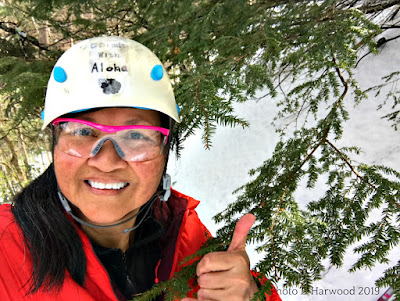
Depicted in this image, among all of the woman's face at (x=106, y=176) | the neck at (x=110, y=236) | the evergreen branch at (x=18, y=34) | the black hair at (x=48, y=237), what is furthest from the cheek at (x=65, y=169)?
the evergreen branch at (x=18, y=34)

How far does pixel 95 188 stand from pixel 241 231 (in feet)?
2.80

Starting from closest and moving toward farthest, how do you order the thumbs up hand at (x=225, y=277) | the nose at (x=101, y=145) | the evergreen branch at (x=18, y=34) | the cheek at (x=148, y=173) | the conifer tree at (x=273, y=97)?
the thumbs up hand at (x=225, y=277) < the conifer tree at (x=273, y=97) < the nose at (x=101, y=145) < the cheek at (x=148, y=173) < the evergreen branch at (x=18, y=34)

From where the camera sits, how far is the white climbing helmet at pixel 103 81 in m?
1.59

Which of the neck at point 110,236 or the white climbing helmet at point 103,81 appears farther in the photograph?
the neck at point 110,236

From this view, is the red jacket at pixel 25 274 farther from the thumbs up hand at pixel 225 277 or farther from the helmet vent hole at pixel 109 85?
the helmet vent hole at pixel 109 85

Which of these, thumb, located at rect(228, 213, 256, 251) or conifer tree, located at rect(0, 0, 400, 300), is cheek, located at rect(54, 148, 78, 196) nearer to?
conifer tree, located at rect(0, 0, 400, 300)

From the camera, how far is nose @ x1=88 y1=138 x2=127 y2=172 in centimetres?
151

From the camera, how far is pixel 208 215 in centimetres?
741

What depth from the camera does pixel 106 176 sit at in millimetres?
1521

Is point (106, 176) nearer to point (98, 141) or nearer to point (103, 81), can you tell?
point (98, 141)

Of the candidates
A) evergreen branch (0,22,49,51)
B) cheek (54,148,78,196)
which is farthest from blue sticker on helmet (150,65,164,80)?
evergreen branch (0,22,49,51)

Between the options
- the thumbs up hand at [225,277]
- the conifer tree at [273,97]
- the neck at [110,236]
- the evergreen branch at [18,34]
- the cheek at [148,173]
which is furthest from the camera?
the evergreen branch at [18,34]

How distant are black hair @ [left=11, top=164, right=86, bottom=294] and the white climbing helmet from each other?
0.49 m

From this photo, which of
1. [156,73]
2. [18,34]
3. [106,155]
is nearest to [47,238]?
[106,155]
